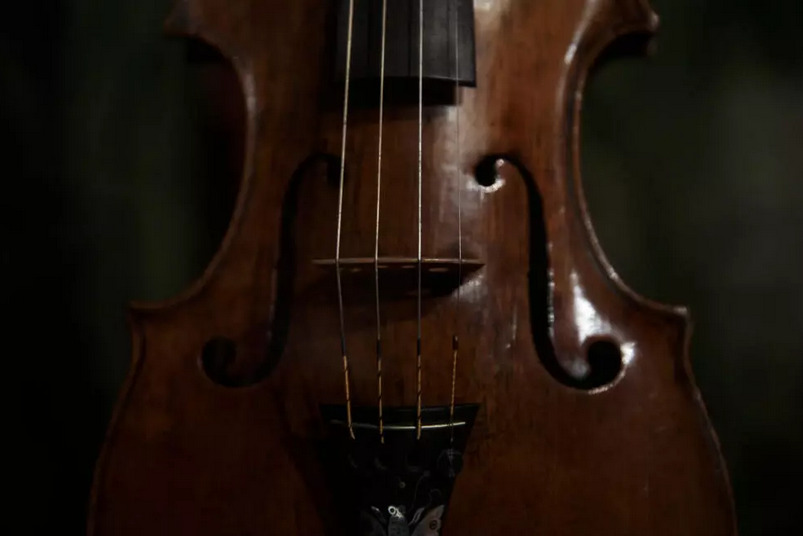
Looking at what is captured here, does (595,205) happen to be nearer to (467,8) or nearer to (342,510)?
(467,8)

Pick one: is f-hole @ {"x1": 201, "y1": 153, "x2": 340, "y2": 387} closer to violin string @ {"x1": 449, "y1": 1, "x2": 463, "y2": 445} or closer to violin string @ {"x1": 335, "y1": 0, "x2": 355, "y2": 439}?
violin string @ {"x1": 335, "y1": 0, "x2": 355, "y2": 439}

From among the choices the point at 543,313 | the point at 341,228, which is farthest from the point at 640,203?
the point at 341,228

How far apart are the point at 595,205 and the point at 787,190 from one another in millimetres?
314

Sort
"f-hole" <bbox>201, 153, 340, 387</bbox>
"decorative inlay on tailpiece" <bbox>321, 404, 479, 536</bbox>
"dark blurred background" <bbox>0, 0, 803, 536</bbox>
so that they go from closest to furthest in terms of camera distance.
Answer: "decorative inlay on tailpiece" <bbox>321, 404, 479, 536</bbox> < "f-hole" <bbox>201, 153, 340, 387</bbox> < "dark blurred background" <bbox>0, 0, 803, 536</bbox>

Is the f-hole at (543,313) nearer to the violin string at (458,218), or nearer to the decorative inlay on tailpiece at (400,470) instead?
the violin string at (458,218)

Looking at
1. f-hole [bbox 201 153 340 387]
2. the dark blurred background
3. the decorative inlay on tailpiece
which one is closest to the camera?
the decorative inlay on tailpiece

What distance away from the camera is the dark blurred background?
3.86 feet

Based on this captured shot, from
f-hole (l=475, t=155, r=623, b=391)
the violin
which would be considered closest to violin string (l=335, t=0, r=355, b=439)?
the violin

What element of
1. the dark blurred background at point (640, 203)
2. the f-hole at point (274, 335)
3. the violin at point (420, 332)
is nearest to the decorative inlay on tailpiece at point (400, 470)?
the violin at point (420, 332)

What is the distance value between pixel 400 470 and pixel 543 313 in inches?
9.0

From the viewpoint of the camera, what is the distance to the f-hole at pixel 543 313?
2.48 feet

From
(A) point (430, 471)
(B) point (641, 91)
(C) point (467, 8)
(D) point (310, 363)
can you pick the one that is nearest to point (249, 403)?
(D) point (310, 363)

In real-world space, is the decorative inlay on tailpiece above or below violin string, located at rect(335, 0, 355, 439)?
below

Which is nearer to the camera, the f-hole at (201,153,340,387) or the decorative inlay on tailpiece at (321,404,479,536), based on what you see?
the decorative inlay on tailpiece at (321,404,479,536)
